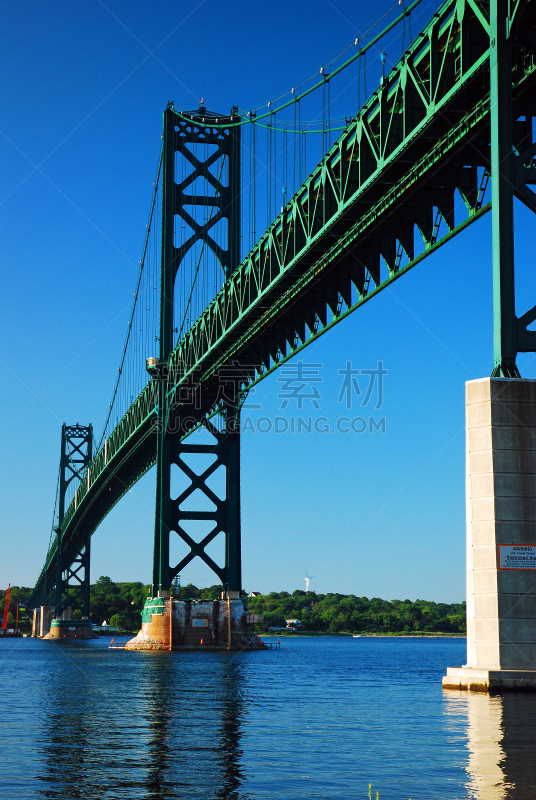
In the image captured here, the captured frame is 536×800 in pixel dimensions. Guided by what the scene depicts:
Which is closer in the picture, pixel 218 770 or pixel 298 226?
pixel 218 770

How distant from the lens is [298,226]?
1564 inches

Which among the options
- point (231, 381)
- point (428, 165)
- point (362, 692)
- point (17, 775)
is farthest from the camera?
point (231, 381)

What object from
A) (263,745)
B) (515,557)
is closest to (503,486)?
(515,557)

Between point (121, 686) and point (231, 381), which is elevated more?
point (231, 381)

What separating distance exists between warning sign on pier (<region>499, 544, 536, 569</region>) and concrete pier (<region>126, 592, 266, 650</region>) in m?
40.5

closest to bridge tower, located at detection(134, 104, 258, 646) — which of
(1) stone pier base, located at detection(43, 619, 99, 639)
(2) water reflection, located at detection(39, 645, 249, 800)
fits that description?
A: (2) water reflection, located at detection(39, 645, 249, 800)

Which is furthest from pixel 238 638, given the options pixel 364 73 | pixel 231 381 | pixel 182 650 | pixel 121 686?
pixel 364 73

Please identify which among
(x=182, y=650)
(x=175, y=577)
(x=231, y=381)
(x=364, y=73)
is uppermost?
(x=364, y=73)

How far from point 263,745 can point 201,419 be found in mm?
46575

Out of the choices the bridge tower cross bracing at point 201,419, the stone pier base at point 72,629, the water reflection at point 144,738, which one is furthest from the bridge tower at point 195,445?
the stone pier base at point 72,629

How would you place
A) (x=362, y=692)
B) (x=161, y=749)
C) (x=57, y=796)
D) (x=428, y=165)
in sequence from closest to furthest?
(x=57, y=796)
(x=161, y=749)
(x=428, y=165)
(x=362, y=692)

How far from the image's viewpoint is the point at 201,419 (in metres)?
63.3

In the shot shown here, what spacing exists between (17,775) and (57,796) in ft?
6.55

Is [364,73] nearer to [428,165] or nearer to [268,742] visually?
[428,165]
